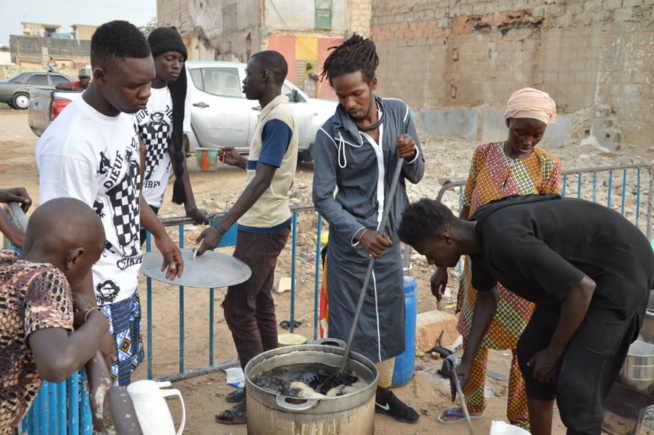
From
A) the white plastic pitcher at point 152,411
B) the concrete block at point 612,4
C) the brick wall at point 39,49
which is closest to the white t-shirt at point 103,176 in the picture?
the white plastic pitcher at point 152,411

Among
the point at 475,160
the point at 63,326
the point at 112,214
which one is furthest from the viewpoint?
the point at 475,160

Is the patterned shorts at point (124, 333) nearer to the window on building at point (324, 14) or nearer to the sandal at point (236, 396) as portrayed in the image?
the sandal at point (236, 396)

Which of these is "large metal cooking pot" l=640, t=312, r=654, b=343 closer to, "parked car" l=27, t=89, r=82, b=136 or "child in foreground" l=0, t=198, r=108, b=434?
"child in foreground" l=0, t=198, r=108, b=434

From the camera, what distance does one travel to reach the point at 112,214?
2.45 meters

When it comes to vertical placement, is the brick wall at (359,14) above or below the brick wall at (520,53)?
above

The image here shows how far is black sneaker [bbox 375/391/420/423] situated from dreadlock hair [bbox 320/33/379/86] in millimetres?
1895

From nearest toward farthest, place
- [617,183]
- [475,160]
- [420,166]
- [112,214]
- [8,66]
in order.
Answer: [112,214] < [420,166] < [475,160] < [617,183] < [8,66]

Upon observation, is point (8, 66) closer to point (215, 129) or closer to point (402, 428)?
point (215, 129)

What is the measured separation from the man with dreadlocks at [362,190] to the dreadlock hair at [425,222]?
405 millimetres

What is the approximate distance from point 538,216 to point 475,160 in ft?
3.97

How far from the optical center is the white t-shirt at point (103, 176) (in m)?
2.26

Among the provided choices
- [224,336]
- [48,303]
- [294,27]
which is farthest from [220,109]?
[294,27]

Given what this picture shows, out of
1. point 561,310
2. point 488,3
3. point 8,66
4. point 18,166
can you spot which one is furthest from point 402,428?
point 8,66

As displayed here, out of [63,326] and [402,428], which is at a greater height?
[63,326]
